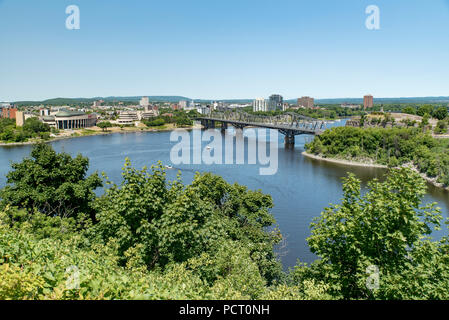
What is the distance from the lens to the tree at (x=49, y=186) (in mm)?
6590

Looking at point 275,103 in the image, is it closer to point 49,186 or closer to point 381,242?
point 49,186

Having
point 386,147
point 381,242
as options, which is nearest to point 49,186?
point 381,242

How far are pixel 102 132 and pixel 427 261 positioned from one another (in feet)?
135

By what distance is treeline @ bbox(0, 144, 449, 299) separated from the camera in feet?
7.07

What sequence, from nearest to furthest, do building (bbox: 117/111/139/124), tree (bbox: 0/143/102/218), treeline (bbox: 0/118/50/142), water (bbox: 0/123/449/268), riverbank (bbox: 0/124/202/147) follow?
tree (bbox: 0/143/102/218) → water (bbox: 0/123/449/268) → riverbank (bbox: 0/124/202/147) → treeline (bbox: 0/118/50/142) → building (bbox: 117/111/139/124)

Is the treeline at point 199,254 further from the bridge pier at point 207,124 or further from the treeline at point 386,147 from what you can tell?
the bridge pier at point 207,124

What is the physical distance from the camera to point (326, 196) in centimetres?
1307

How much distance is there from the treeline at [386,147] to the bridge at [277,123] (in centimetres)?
498

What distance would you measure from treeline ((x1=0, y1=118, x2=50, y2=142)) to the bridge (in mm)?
18649

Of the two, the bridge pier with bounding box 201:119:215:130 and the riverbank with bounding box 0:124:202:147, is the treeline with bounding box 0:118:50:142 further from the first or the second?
the bridge pier with bounding box 201:119:215:130

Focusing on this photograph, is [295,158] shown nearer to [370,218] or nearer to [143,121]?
[370,218]

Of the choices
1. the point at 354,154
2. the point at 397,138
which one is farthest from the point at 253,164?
the point at 397,138

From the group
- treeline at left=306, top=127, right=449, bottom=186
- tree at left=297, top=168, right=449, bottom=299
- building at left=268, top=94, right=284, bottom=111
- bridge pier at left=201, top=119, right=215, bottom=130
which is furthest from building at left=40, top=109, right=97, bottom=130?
building at left=268, top=94, right=284, bottom=111

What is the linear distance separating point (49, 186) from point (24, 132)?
96.2ft
